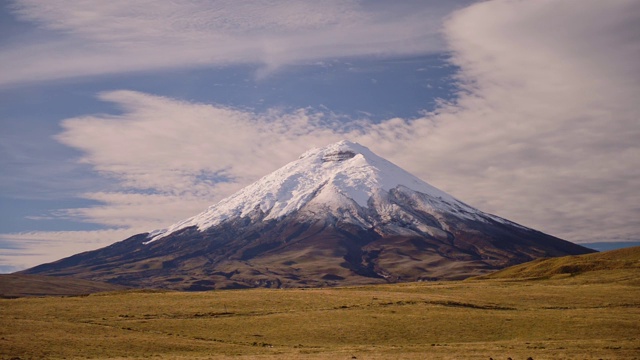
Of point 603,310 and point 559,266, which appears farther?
point 559,266

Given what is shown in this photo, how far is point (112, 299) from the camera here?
7606 centimetres

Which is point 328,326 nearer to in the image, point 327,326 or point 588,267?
point 327,326

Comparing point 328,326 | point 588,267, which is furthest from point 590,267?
point 328,326

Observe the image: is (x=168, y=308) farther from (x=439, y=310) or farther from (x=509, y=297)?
(x=509, y=297)

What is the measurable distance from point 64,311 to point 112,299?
10.7 metres

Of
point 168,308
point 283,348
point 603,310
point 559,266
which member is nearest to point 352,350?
point 283,348

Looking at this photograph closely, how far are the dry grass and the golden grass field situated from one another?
0.11m

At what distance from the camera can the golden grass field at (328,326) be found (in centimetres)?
4694

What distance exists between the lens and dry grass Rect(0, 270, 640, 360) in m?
47.1

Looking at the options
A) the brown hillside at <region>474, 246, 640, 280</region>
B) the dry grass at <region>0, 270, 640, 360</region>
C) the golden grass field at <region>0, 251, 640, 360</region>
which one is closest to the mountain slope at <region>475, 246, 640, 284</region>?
the brown hillside at <region>474, 246, 640, 280</region>

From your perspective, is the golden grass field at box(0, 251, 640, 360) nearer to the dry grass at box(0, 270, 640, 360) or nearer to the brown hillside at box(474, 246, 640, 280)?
the dry grass at box(0, 270, 640, 360)

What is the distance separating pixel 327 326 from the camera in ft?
194

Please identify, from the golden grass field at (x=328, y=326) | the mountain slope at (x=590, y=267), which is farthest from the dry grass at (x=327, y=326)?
the mountain slope at (x=590, y=267)

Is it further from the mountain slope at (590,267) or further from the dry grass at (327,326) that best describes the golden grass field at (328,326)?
the mountain slope at (590,267)
